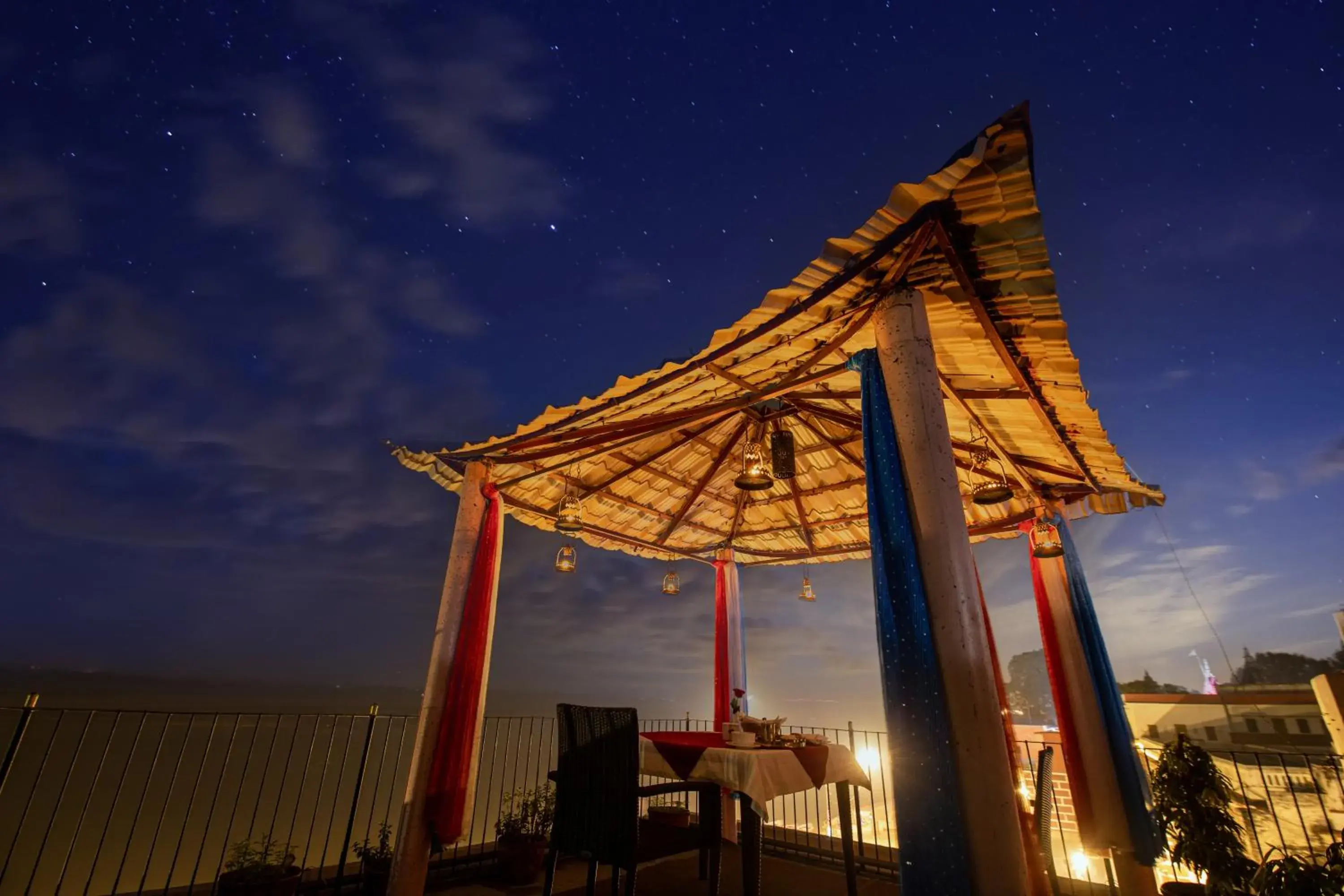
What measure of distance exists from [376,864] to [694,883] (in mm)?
2577

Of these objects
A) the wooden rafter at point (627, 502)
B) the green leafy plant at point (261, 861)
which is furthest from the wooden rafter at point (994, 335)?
the green leafy plant at point (261, 861)

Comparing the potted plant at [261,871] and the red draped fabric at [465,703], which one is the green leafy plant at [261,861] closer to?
the potted plant at [261,871]

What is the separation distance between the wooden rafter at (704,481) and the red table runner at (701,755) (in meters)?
3.28

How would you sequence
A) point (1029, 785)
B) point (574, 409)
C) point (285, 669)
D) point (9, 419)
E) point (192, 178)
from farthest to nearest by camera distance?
point (285, 669) → point (9, 419) → point (192, 178) → point (1029, 785) → point (574, 409)

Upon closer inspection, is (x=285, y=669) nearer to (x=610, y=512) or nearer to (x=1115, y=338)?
(x=610, y=512)

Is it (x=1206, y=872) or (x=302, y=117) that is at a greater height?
(x=302, y=117)

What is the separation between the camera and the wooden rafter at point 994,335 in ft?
8.22

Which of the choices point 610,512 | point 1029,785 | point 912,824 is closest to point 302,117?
point 610,512

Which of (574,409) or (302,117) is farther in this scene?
(302,117)

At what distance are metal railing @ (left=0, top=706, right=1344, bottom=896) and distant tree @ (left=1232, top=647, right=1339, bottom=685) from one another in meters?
26.2

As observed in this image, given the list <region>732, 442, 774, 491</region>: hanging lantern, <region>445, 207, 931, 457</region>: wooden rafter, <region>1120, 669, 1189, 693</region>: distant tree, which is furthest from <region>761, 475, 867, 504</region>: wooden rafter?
<region>1120, 669, 1189, 693</region>: distant tree

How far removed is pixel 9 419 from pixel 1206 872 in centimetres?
4610

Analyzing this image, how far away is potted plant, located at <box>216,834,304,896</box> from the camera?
333 centimetres

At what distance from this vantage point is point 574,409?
4.19m
